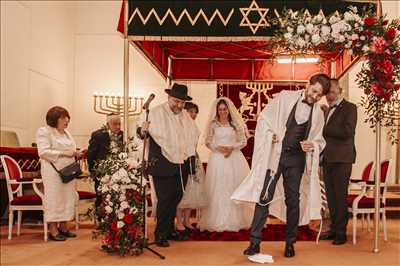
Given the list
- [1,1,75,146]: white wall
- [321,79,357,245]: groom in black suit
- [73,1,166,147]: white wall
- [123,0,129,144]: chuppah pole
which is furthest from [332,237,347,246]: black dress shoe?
[73,1,166,147]: white wall

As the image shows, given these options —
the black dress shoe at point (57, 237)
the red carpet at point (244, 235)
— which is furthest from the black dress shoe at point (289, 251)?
the black dress shoe at point (57, 237)

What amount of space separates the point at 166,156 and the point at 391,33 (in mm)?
2232

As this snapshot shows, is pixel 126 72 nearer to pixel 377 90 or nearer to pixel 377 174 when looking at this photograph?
pixel 377 90

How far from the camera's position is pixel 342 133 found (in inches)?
202

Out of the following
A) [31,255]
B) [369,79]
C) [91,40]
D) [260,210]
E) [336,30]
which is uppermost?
[91,40]

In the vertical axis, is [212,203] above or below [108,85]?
below

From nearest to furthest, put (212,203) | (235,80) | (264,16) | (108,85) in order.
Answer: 1. (264,16)
2. (212,203)
3. (235,80)
4. (108,85)

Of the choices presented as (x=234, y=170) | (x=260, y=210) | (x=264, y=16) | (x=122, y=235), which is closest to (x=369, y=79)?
(x=264, y=16)

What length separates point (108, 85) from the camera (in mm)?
9641

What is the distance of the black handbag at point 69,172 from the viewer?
522 centimetres

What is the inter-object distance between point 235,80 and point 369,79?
3.17 m

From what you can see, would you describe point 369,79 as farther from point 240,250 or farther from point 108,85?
point 108,85

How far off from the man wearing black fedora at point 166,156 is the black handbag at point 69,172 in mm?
909

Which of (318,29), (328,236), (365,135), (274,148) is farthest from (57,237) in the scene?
(365,135)
